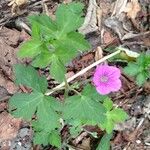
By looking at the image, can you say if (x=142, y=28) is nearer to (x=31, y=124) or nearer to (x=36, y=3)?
(x=36, y=3)

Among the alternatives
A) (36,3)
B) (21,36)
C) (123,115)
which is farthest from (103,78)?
(36,3)

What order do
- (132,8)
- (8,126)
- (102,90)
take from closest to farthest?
(102,90)
(8,126)
(132,8)

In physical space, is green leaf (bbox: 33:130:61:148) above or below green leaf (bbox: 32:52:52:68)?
below

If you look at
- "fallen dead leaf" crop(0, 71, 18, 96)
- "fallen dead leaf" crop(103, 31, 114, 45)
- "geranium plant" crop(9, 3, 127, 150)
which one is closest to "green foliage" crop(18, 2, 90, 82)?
"geranium plant" crop(9, 3, 127, 150)

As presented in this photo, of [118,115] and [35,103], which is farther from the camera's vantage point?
[118,115]

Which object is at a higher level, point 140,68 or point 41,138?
point 140,68

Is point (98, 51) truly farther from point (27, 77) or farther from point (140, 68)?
point (27, 77)

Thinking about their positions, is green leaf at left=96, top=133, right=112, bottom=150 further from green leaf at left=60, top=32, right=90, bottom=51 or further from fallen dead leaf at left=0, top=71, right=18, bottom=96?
green leaf at left=60, top=32, right=90, bottom=51

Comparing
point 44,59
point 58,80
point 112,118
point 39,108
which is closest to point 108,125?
point 112,118
